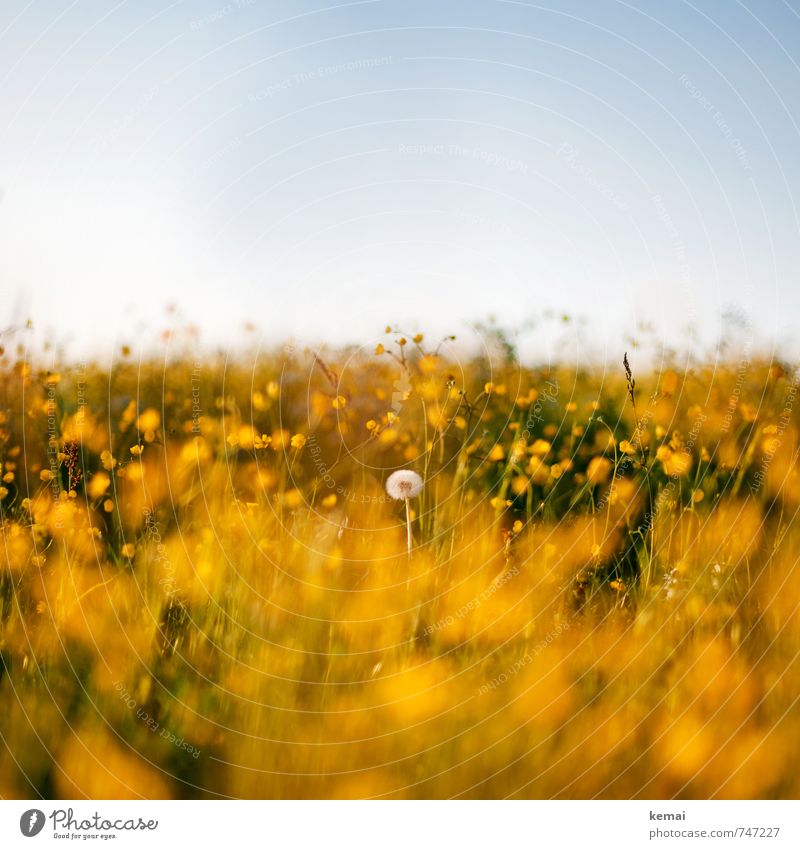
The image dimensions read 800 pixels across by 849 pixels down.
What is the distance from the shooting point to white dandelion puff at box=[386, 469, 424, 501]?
1799 mm

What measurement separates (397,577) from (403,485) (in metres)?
0.23

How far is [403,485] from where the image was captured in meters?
1.81

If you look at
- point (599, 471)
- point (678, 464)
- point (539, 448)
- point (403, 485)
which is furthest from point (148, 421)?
point (678, 464)

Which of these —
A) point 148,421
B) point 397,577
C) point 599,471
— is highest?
point 148,421

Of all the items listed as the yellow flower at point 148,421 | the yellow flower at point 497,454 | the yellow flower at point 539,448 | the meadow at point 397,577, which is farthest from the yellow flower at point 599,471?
the yellow flower at point 148,421

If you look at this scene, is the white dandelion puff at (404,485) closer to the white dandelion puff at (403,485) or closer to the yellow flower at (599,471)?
the white dandelion puff at (403,485)

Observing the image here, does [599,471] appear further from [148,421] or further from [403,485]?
[148,421]

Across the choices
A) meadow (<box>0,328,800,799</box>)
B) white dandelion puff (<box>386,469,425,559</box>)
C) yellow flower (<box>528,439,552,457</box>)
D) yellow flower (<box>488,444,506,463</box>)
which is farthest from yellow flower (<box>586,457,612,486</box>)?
white dandelion puff (<box>386,469,425,559</box>)

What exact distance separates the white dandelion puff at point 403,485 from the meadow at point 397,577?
0.02 metres

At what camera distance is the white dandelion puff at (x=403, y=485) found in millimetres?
1799

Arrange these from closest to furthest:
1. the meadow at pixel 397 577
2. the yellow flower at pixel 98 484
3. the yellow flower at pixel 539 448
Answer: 1. the meadow at pixel 397 577
2. the yellow flower at pixel 98 484
3. the yellow flower at pixel 539 448

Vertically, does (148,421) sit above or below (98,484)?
above

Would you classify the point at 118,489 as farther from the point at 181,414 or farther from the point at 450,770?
the point at 450,770

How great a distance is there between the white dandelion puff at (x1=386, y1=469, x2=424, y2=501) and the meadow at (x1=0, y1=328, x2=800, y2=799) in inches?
0.8
